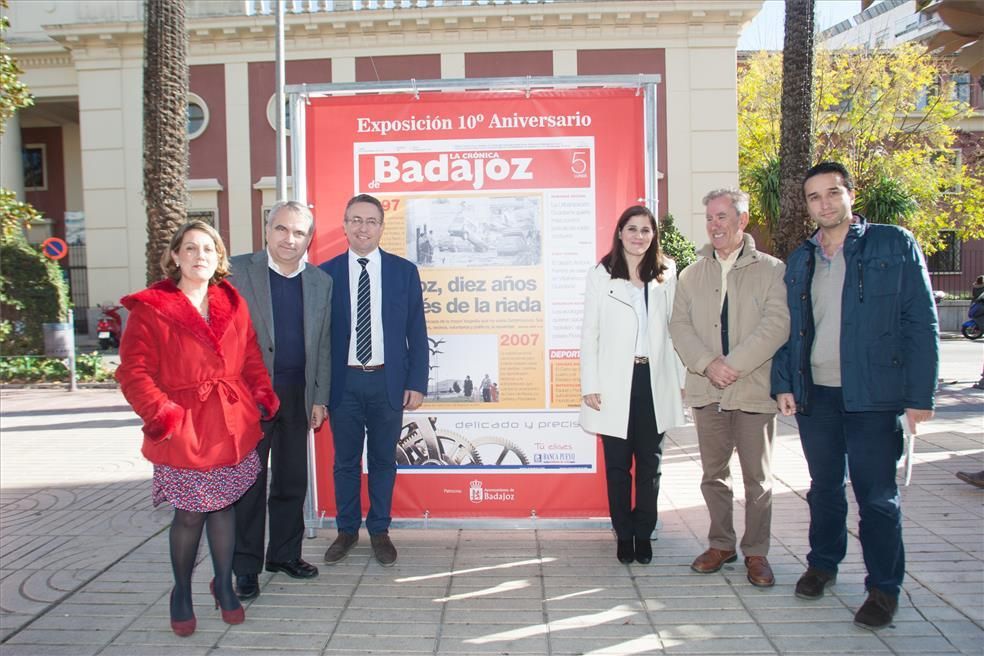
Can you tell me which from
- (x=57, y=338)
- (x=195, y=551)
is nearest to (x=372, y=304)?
(x=195, y=551)

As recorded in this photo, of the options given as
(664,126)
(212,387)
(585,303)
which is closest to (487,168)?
(585,303)

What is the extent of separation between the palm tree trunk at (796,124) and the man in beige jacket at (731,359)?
4.49 meters

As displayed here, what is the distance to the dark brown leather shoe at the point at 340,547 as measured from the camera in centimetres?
Answer: 461

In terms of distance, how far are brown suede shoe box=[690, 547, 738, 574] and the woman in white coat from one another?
0.29 m

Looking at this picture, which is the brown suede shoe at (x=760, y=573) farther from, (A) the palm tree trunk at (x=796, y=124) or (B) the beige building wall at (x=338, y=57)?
(B) the beige building wall at (x=338, y=57)

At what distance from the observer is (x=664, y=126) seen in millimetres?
20312

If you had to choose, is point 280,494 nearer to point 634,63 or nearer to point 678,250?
point 678,250

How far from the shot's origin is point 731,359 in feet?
13.4

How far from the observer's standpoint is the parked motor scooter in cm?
1900

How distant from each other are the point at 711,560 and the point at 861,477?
105 centimetres

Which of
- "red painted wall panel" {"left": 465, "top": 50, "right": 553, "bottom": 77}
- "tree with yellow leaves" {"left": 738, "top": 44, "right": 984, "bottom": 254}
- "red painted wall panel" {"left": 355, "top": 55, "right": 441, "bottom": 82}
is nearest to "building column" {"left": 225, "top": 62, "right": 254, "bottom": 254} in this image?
"red painted wall panel" {"left": 355, "top": 55, "right": 441, "bottom": 82}

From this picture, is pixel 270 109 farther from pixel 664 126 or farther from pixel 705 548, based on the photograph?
pixel 705 548

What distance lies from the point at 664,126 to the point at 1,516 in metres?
18.0

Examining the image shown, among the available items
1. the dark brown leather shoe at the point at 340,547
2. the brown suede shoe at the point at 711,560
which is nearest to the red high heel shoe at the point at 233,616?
the dark brown leather shoe at the point at 340,547
